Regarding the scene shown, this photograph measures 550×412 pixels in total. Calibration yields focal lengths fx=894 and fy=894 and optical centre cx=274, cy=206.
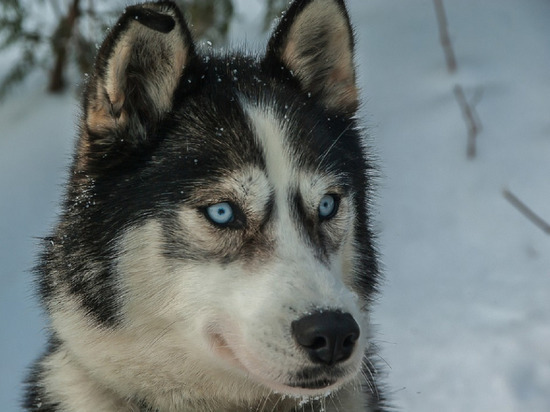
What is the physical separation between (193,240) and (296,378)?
1.73 feet

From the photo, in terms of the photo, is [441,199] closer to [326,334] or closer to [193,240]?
[193,240]

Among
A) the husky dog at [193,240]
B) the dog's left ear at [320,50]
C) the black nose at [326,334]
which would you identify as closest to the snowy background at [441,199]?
the husky dog at [193,240]

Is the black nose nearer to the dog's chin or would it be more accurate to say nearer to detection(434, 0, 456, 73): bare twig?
the dog's chin

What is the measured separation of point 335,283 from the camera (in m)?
2.53

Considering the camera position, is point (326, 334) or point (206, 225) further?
point (206, 225)

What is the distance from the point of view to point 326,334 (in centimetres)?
238

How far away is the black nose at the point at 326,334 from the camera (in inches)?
93.8

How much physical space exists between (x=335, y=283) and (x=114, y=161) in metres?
0.83

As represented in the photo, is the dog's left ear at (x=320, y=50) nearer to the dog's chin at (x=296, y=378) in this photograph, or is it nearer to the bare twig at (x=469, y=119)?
the dog's chin at (x=296, y=378)

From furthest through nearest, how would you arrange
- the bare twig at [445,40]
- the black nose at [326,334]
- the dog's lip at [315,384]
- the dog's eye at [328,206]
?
the bare twig at [445,40] < the dog's eye at [328,206] < the dog's lip at [315,384] < the black nose at [326,334]

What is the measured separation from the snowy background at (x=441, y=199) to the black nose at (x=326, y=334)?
6.40ft

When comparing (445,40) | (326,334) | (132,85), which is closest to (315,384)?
(326,334)

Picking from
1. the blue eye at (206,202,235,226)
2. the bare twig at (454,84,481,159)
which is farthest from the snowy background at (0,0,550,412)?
the blue eye at (206,202,235,226)

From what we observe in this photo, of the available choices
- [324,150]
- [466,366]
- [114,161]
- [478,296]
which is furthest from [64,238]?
[478,296]
